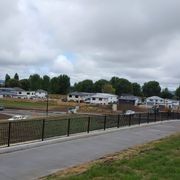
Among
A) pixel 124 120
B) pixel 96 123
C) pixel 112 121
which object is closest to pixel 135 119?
pixel 124 120

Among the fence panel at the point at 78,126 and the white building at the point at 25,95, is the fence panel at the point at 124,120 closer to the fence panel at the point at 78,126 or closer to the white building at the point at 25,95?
the fence panel at the point at 78,126

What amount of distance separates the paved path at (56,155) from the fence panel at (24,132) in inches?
47.0

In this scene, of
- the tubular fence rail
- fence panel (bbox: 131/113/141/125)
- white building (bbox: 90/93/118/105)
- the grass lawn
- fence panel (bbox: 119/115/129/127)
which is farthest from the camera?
white building (bbox: 90/93/118/105)

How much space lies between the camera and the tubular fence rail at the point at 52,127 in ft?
49.4

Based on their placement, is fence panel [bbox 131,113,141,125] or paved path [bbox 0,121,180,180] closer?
paved path [bbox 0,121,180,180]

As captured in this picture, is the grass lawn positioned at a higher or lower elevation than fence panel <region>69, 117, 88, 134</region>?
lower

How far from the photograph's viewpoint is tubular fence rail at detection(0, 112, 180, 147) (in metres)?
15.0

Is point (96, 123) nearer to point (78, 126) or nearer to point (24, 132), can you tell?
point (78, 126)

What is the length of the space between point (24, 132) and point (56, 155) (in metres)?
3.68

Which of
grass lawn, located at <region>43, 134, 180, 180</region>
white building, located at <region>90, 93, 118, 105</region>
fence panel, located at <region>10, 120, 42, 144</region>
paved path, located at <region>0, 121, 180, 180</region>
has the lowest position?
paved path, located at <region>0, 121, 180, 180</region>

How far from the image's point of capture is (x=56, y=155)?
1260cm

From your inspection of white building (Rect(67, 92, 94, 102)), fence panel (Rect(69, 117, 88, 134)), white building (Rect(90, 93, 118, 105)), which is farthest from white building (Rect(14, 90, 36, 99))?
fence panel (Rect(69, 117, 88, 134))

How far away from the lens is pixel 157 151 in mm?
13672

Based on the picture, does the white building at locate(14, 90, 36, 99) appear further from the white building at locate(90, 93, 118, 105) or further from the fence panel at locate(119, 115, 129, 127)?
the fence panel at locate(119, 115, 129, 127)
